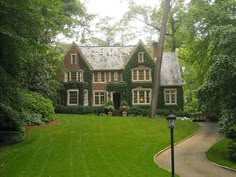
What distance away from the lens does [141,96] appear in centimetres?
4816

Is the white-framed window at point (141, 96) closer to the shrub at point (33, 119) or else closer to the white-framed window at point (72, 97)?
the white-framed window at point (72, 97)

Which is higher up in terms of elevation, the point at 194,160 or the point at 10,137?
the point at 10,137

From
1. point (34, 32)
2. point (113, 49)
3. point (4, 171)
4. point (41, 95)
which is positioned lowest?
point (4, 171)

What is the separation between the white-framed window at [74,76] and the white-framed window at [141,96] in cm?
675

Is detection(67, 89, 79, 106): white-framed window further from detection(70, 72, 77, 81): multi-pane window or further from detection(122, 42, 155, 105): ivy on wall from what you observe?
detection(122, 42, 155, 105): ivy on wall

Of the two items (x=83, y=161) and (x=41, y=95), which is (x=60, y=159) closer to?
(x=83, y=161)

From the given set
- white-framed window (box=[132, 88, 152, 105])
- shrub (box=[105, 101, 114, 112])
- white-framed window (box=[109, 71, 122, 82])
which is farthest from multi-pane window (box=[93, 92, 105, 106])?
white-framed window (box=[132, 88, 152, 105])

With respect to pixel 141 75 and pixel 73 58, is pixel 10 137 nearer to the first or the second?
pixel 73 58

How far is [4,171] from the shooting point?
17438mm

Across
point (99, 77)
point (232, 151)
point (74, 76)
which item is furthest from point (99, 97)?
point (232, 151)

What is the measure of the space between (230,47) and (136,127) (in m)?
11.7

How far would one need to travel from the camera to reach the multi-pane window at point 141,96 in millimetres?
48094

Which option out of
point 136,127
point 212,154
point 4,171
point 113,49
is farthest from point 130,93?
point 4,171

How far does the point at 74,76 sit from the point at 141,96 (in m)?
8.72
